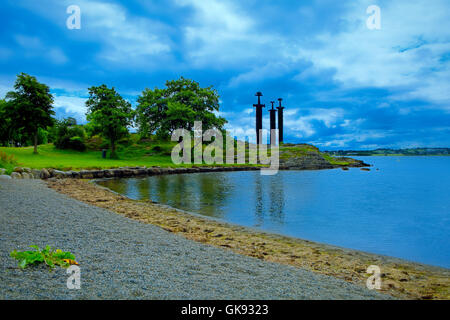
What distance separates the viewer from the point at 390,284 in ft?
18.7

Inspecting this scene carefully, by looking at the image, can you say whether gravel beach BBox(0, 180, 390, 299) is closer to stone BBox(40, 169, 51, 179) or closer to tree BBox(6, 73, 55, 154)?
stone BBox(40, 169, 51, 179)

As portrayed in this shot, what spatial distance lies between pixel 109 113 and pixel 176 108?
10.9 metres

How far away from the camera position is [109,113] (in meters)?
44.0

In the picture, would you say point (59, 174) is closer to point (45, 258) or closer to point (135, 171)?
point (135, 171)

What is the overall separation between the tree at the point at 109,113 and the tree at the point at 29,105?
621 centimetres

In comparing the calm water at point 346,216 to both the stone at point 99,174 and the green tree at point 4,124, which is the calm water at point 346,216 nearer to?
the stone at point 99,174

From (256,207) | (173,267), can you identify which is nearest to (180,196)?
(256,207)

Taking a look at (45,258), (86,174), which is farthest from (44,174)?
(45,258)

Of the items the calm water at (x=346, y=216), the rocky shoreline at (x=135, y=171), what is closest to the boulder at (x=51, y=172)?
the rocky shoreline at (x=135, y=171)

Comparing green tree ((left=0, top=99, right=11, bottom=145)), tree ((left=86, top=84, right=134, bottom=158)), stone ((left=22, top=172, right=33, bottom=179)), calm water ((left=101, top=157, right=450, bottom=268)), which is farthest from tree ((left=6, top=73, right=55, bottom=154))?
calm water ((left=101, top=157, right=450, bottom=268))

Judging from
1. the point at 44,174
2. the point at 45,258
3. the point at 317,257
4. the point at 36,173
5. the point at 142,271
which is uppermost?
the point at 36,173

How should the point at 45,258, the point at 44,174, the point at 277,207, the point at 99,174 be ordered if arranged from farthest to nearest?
the point at 99,174, the point at 44,174, the point at 277,207, the point at 45,258
